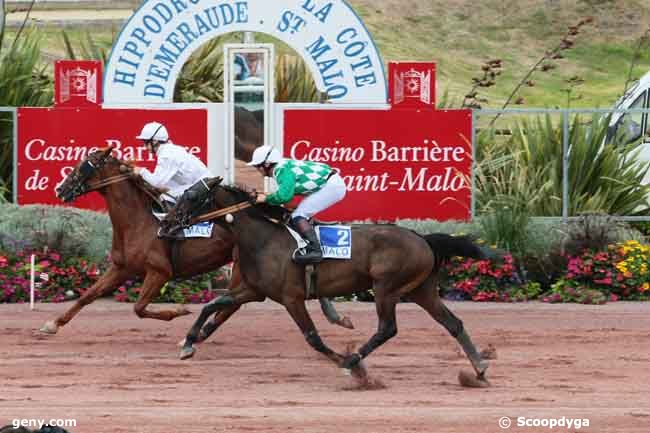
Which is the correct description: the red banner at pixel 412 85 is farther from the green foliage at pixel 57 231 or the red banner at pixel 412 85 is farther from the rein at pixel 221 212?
the rein at pixel 221 212

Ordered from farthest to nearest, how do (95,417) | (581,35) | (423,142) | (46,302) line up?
1. (581,35)
2. (423,142)
3. (46,302)
4. (95,417)

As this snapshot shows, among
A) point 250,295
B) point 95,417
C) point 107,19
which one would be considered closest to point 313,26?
point 250,295

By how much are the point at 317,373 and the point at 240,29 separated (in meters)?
6.78

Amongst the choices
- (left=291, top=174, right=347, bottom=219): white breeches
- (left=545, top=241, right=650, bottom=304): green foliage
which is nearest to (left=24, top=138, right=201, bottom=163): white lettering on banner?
(left=545, top=241, right=650, bottom=304): green foliage

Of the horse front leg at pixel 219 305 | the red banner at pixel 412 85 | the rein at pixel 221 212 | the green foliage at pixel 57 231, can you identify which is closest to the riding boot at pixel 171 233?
the rein at pixel 221 212

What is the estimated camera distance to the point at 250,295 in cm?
1320

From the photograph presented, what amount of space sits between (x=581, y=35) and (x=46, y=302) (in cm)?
2891

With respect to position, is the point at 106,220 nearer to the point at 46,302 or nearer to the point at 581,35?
the point at 46,302

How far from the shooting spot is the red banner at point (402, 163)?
60.3ft

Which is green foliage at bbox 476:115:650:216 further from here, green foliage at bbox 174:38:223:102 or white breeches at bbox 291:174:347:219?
white breeches at bbox 291:174:347:219

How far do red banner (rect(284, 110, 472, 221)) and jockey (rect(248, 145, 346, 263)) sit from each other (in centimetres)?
501

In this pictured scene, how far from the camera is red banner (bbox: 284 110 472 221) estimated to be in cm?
1838

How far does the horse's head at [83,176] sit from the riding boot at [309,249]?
8.52ft

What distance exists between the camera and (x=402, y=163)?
18406 mm
